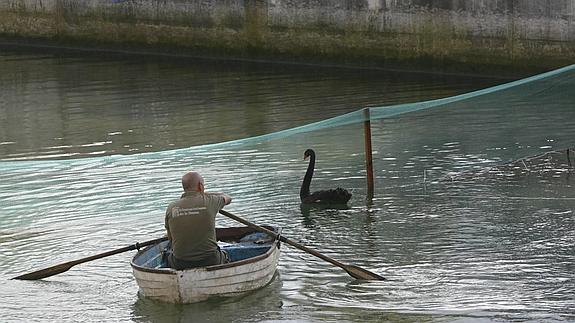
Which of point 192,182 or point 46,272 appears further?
point 46,272

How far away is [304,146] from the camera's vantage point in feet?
71.0

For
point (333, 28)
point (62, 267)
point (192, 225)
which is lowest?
point (62, 267)

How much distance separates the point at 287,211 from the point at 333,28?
15423mm

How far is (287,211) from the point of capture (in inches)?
717

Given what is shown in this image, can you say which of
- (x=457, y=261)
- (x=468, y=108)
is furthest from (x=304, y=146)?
(x=457, y=261)

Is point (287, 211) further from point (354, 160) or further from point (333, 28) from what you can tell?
point (333, 28)

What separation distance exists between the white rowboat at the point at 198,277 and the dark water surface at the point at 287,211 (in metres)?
0.16

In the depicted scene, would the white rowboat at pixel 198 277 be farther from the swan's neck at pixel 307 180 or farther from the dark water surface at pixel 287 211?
the swan's neck at pixel 307 180

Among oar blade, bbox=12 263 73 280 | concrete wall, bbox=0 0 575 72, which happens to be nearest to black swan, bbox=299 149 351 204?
oar blade, bbox=12 263 73 280

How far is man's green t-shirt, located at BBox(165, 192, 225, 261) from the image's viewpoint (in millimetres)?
13391

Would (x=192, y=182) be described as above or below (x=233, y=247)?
above

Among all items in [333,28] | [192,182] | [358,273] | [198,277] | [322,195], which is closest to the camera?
[198,277]

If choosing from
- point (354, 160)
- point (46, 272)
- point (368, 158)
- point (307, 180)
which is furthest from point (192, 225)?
point (354, 160)

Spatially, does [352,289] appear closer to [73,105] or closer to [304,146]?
[304,146]
